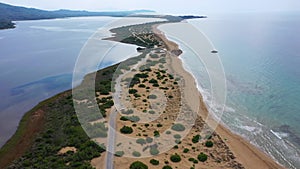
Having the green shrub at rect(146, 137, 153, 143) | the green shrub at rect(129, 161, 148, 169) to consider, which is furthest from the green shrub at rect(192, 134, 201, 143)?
the green shrub at rect(129, 161, 148, 169)

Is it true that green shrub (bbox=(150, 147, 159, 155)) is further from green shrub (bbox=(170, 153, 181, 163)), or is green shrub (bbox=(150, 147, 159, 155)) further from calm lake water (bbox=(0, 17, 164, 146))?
calm lake water (bbox=(0, 17, 164, 146))

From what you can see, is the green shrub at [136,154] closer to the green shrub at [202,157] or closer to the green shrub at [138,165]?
the green shrub at [138,165]

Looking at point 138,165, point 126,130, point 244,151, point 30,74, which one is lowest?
point 30,74

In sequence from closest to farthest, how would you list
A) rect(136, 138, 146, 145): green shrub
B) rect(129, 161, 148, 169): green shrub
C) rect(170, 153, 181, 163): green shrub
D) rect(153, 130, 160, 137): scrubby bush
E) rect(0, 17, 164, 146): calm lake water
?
rect(129, 161, 148, 169): green shrub → rect(170, 153, 181, 163): green shrub → rect(136, 138, 146, 145): green shrub → rect(153, 130, 160, 137): scrubby bush → rect(0, 17, 164, 146): calm lake water

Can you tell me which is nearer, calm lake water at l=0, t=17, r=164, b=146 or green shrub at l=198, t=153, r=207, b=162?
green shrub at l=198, t=153, r=207, b=162

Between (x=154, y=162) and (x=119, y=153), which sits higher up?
(x=119, y=153)

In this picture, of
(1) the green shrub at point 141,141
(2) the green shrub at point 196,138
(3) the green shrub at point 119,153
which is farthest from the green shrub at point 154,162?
(2) the green shrub at point 196,138

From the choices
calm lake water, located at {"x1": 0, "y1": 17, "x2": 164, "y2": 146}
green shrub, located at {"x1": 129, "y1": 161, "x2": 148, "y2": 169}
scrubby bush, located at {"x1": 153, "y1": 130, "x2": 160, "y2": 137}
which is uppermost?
green shrub, located at {"x1": 129, "y1": 161, "x2": 148, "y2": 169}

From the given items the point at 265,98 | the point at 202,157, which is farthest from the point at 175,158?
the point at 265,98

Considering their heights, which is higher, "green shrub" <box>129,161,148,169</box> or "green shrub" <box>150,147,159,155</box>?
"green shrub" <box>129,161,148,169</box>

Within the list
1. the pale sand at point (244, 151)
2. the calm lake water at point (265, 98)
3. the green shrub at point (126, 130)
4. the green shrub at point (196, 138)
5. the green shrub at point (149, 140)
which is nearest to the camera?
the pale sand at point (244, 151)

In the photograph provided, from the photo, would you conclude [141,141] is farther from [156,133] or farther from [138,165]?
[138,165]
